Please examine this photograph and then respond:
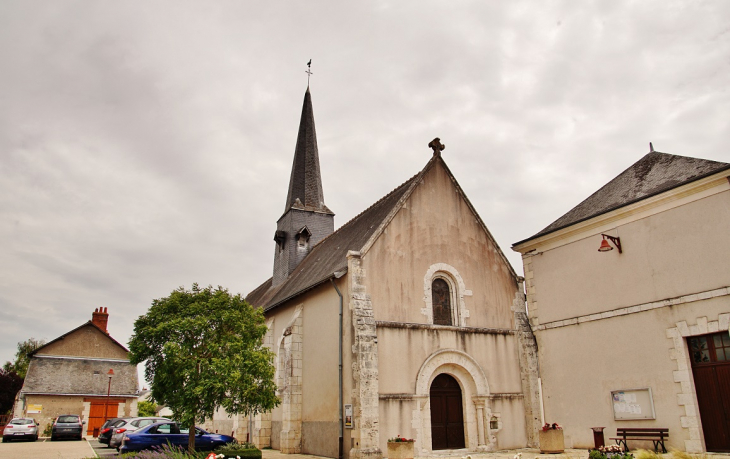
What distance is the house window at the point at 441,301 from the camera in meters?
14.9

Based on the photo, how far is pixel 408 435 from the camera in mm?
13031

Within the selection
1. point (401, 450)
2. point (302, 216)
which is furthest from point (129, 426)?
point (302, 216)

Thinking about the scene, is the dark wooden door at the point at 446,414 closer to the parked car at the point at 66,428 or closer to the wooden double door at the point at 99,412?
the parked car at the point at 66,428

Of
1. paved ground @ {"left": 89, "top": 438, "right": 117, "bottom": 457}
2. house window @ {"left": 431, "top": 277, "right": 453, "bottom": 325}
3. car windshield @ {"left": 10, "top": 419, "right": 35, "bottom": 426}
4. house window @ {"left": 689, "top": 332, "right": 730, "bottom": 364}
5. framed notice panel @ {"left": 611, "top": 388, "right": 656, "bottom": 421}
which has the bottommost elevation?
paved ground @ {"left": 89, "top": 438, "right": 117, "bottom": 457}

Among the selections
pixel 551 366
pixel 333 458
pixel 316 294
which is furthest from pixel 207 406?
pixel 551 366

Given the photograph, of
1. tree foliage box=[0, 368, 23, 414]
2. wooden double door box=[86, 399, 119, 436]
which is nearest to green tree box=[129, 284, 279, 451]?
wooden double door box=[86, 399, 119, 436]

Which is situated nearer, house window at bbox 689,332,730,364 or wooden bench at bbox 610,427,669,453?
house window at bbox 689,332,730,364

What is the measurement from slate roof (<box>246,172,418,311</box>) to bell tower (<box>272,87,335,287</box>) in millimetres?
1671

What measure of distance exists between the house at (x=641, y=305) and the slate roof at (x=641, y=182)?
0.14ft

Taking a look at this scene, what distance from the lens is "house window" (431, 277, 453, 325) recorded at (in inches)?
588

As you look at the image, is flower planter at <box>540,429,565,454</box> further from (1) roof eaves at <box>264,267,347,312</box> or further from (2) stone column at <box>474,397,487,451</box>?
(1) roof eaves at <box>264,267,347,312</box>

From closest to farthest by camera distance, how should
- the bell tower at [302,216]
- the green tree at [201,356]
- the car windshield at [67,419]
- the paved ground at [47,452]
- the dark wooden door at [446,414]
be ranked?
the green tree at [201,356] → the paved ground at [47,452] → the dark wooden door at [446,414] → the car windshield at [67,419] → the bell tower at [302,216]

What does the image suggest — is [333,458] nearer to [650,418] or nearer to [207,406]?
[207,406]

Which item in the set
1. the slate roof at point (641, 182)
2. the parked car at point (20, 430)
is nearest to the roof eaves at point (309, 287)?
the slate roof at point (641, 182)
